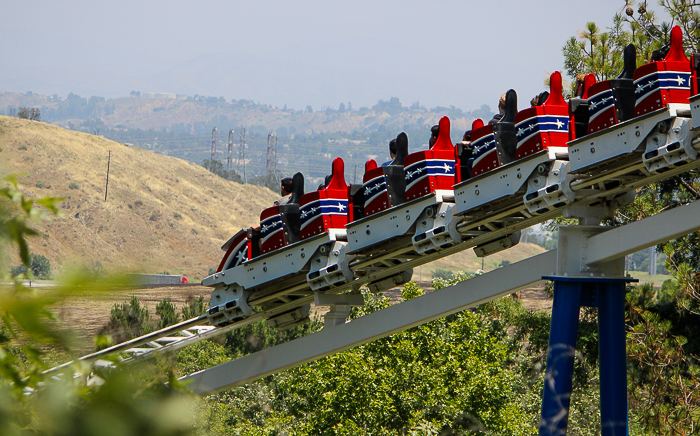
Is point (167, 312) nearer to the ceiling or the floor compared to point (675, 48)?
nearer to the ceiling

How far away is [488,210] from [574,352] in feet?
6.27

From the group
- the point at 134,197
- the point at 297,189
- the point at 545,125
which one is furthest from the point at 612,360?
the point at 134,197

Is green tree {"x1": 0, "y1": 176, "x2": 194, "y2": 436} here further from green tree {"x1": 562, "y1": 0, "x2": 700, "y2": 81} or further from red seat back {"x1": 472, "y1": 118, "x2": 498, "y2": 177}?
green tree {"x1": 562, "y1": 0, "x2": 700, "y2": 81}

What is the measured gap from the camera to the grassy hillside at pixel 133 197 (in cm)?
9562

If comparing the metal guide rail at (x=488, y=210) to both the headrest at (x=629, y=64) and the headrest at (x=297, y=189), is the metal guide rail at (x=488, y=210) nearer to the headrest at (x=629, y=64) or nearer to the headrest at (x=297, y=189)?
the headrest at (x=297, y=189)

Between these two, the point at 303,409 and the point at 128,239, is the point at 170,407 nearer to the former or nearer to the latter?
the point at 303,409

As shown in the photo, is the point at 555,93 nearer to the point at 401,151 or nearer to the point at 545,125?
the point at 545,125

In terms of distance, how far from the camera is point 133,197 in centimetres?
10856

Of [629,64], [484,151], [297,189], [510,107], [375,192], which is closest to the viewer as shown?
[629,64]

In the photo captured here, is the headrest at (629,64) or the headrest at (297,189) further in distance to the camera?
the headrest at (297,189)

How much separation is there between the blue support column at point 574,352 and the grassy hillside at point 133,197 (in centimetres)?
8004

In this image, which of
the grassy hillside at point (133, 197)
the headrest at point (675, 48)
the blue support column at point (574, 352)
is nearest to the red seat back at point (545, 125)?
the headrest at point (675, 48)

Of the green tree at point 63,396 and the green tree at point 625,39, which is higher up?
the green tree at point 625,39

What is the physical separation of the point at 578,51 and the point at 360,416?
33.5ft
